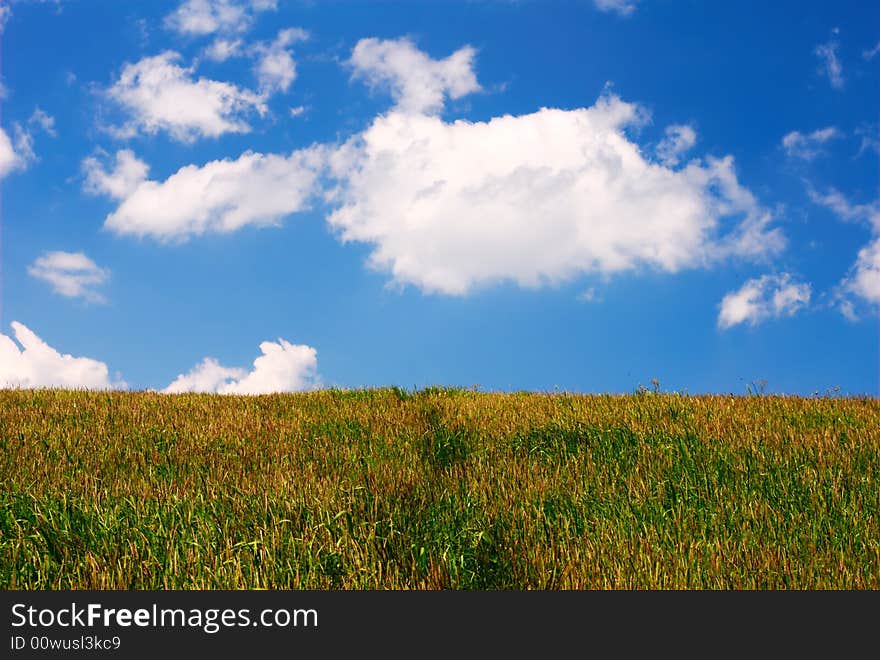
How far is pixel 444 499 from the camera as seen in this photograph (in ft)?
16.8

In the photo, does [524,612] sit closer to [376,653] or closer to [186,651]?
[376,653]

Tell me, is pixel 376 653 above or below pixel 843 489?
below

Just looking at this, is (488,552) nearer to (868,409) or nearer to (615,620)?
(615,620)

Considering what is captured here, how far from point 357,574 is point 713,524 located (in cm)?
262

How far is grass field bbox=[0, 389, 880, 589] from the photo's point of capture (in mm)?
3922

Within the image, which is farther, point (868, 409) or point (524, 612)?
point (868, 409)

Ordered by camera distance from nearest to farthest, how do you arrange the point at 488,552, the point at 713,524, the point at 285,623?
the point at 285,623, the point at 488,552, the point at 713,524

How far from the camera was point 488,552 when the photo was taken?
13.9ft

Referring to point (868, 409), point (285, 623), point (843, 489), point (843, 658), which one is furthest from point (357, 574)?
point (868, 409)

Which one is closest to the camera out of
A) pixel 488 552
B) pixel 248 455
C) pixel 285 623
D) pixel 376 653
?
pixel 376 653

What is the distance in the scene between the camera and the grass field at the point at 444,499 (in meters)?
3.92

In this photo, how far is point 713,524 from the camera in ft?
15.5

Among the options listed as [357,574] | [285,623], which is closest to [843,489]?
[357,574]

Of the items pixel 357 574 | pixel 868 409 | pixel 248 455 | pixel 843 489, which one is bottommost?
pixel 357 574
